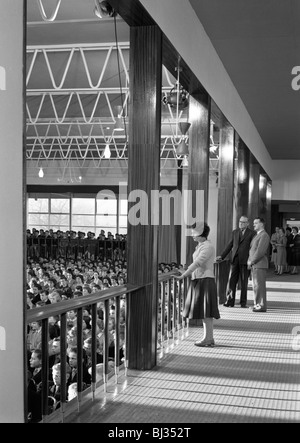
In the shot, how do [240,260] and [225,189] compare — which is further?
[225,189]

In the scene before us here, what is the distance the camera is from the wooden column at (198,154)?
8.12 metres

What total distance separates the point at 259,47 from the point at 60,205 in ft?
67.3

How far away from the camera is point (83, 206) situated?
91.2ft

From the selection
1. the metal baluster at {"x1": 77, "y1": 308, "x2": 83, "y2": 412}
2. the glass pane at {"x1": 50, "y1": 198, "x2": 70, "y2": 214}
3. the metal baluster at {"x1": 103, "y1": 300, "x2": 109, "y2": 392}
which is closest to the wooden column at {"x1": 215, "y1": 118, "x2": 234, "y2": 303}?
the metal baluster at {"x1": 103, "y1": 300, "x2": 109, "y2": 392}

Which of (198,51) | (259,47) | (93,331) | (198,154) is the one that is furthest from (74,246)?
(93,331)

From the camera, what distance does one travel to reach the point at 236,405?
14.8 feet

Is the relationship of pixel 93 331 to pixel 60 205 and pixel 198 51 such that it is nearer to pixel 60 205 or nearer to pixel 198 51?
pixel 198 51

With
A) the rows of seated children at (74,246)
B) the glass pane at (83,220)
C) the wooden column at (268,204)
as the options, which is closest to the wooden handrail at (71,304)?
the wooden column at (268,204)

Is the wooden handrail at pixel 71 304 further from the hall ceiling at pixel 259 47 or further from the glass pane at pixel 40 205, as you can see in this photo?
the glass pane at pixel 40 205

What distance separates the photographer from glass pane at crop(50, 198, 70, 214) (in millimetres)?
27844

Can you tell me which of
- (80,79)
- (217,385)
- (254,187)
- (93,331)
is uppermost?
(80,79)

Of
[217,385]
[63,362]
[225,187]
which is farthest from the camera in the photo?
[225,187]

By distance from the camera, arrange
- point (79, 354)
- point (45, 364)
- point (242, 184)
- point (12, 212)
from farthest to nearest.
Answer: point (242, 184) < point (79, 354) < point (45, 364) < point (12, 212)

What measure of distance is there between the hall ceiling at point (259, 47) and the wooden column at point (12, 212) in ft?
13.8
